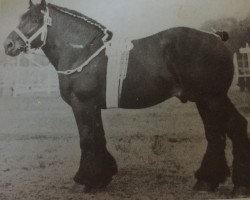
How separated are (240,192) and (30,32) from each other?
159 centimetres

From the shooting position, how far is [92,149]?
8.38 feet

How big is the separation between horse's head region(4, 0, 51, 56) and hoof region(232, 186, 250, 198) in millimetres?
1459

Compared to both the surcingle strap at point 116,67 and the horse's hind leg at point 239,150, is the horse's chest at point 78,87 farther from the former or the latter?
the horse's hind leg at point 239,150

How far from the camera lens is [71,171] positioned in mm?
2549

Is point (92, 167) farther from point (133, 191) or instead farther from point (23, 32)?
point (23, 32)

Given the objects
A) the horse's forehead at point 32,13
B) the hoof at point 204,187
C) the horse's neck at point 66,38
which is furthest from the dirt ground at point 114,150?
the horse's forehead at point 32,13

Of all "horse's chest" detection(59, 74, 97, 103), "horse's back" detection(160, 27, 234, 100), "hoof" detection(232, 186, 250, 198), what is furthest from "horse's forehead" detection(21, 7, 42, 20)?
"hoof" detection(232, 186, 250, 198)

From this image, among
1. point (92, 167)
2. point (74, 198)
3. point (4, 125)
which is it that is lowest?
point (74, 198)

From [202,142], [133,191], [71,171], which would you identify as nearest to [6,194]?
[71,171]

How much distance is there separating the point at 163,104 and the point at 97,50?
1.70 ft

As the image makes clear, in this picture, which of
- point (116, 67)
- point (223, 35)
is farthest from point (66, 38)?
point (223, 35)

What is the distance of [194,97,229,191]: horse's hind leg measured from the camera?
2588mm

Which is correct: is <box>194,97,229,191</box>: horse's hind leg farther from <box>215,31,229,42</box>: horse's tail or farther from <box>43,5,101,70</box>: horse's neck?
<box>43,5,101,70</box>: horse's neck

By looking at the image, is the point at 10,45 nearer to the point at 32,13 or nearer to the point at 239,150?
the point at 32,13
